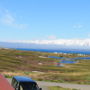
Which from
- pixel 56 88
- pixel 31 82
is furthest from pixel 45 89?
pixel 31 82

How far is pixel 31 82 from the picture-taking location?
75.4 feet

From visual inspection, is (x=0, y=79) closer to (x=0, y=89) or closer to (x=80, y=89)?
(x=0, y=89)

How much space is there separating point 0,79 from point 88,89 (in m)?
30.2

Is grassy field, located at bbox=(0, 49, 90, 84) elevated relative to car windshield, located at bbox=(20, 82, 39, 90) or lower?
lower

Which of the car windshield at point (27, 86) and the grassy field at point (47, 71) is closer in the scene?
the car windshield at point (27, 86)

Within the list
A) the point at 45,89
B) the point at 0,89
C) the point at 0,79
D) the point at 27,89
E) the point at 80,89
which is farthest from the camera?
the point at 80,89

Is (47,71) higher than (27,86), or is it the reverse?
(27,86)

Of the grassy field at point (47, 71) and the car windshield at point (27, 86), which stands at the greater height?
the car windshield at point (27, 86)

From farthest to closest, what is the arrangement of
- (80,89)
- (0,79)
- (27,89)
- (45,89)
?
(80,89) < (45,89) < (27,89) < (0,79)

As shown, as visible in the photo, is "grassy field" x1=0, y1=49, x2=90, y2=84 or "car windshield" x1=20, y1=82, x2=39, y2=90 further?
"grassy field" x1=0, y1=49, x2=90, y2=84

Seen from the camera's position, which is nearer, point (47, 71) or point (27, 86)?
point (27, 86)

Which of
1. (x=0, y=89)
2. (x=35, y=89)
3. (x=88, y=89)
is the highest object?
(x=0, y=89)

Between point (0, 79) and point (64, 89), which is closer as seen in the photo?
point (0, 79)

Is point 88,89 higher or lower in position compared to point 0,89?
lower
